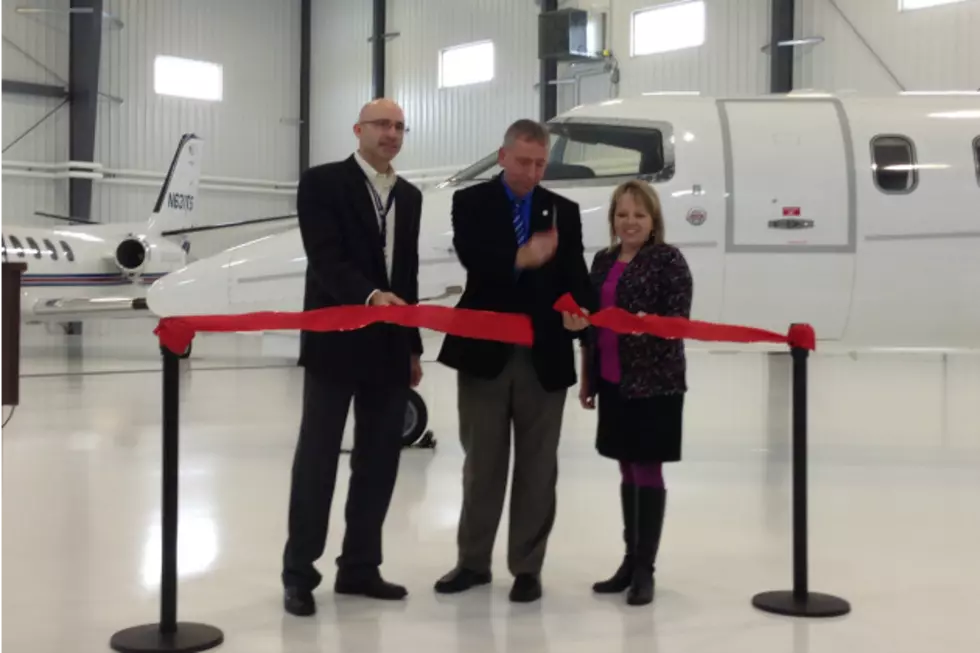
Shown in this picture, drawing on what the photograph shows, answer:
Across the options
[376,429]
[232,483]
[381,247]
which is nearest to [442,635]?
[376,429]

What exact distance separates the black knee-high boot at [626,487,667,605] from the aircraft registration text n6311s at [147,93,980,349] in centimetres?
288

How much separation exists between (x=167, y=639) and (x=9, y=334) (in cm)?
220

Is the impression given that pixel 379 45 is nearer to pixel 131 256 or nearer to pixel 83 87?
pixel 83 87

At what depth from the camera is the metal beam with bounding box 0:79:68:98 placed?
21.8 metres

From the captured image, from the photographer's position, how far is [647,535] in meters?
4.11

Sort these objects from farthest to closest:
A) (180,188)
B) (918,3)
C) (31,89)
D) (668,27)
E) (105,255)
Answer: (180,188)
(31,89)
(668,27)
(105,255)
(918,3)

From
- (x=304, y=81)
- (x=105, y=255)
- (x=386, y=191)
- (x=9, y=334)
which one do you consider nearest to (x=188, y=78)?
(x=304, y=81)

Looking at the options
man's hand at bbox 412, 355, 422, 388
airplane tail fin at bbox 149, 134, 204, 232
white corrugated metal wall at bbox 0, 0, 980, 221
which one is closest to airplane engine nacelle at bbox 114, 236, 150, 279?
airplane tail fin at bbox 149, 134, 204, 232

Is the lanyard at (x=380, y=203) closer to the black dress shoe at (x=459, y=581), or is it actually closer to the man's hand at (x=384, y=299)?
the man's hand at (x=384, y=299)

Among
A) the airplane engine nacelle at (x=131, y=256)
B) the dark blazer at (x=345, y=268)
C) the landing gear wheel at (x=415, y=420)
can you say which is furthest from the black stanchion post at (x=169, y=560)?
the airplane engine nacelle at (x=131, y=256)

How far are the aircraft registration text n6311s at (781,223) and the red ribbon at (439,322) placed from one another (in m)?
2.67

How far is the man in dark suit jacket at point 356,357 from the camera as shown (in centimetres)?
393

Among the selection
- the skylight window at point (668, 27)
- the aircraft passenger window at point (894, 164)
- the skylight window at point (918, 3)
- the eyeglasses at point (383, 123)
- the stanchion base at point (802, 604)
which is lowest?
the stanchion base at point (802, 604)

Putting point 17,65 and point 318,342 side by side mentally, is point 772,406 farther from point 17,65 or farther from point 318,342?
point 17,65
